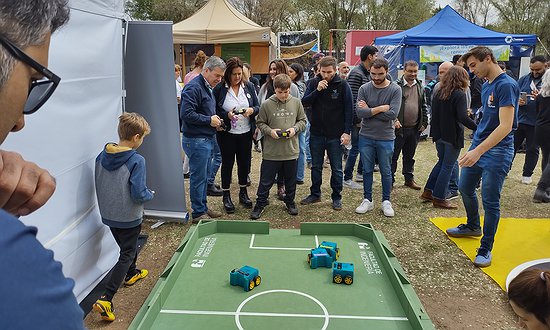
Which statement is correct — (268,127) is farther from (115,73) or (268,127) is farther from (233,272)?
(233,272)

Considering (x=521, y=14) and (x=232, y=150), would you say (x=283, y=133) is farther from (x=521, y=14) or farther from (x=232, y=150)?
(x=521, y=14)

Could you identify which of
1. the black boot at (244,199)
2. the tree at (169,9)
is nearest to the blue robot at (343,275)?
the black boot at (244,199)

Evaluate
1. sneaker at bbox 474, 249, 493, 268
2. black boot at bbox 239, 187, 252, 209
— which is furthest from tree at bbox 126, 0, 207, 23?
sneaker at bbox 474, 249, 493, 268

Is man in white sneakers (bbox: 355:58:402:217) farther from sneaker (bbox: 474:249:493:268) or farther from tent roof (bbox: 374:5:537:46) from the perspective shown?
tent roof (bbox: 374:5:537:46)

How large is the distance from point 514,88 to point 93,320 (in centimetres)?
387

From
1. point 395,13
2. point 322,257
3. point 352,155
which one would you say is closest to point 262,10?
point 395,13

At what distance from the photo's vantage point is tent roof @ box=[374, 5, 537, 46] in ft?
32.2

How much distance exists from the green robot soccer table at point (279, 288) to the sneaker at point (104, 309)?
0.41 meters

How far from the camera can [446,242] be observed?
15.0ft

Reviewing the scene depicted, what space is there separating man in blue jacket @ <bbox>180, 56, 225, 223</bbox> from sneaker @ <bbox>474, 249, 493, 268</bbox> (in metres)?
2.97

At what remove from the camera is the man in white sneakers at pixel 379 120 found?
16.6 feet

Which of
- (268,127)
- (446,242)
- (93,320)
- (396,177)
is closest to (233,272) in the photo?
(93,320)

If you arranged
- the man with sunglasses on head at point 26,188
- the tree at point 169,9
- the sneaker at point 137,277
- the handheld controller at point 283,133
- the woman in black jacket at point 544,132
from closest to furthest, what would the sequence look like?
the man with sunglasses on head at point 26,188 < the sneaker at point 137,277 < the handheld controller at point 283,133 < the woman in black jacket at point 544,132 < the tree at point 169,9

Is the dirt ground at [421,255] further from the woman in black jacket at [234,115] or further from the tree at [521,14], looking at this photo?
the tree at [521,14]
